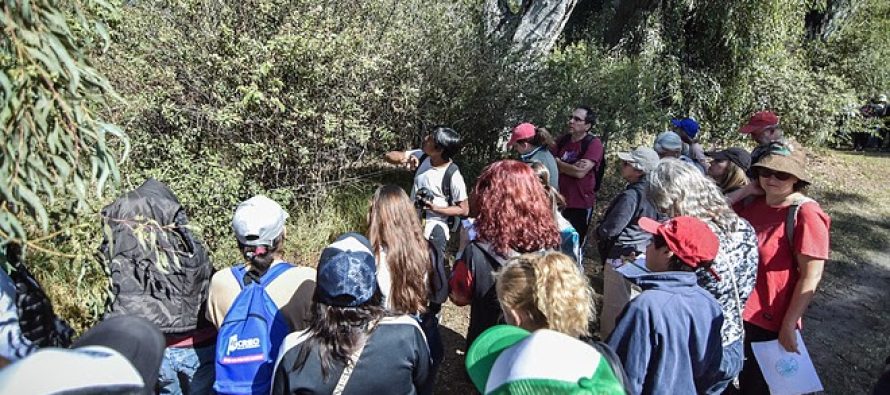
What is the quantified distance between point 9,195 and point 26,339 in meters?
0.77

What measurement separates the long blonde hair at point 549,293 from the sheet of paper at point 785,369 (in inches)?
51.6

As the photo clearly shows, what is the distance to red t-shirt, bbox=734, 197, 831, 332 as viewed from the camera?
2.84 m

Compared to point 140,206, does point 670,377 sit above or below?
below

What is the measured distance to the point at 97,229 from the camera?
2.89 metres

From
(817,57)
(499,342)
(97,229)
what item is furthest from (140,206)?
(817,57)

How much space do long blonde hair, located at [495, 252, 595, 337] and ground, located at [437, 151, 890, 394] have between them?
2111 mm

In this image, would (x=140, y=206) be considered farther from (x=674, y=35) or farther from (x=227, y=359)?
(x=674, y=35)

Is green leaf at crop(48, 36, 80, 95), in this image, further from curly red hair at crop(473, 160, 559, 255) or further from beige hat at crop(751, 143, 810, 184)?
beige hat at crop(751, 143, 810, 184)

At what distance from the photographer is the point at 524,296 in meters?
2.22

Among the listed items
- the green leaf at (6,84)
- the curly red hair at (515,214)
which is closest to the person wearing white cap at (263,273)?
the curly red hair at (515,214)

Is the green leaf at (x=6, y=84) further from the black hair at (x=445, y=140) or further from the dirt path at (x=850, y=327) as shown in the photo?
the dirt path at (x=850, y=327)

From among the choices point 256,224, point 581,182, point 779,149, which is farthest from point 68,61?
point 581,182

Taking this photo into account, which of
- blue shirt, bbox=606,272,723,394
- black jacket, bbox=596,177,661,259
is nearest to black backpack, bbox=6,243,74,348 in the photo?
blue shirt, bbox=606,272,723,394

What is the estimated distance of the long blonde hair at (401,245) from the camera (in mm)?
2986
